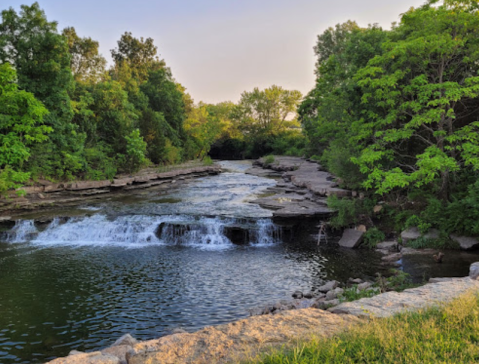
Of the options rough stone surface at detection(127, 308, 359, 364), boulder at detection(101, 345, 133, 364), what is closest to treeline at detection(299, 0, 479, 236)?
rough stone surface at detection(127, 308, 359, 364)

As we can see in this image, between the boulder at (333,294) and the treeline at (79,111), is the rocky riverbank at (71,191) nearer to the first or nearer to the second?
the treeline at (79,111)

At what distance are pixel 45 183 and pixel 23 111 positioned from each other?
383 cm

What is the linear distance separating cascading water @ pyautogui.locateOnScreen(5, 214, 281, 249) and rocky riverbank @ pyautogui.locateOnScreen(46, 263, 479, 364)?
23.9 feet

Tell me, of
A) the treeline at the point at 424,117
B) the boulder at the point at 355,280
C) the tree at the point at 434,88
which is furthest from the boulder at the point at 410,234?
the boulder at the point at 355,280

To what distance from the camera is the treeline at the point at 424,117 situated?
373 inches

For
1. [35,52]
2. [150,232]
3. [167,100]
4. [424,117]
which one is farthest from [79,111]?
[424,117]

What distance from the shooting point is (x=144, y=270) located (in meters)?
9.59

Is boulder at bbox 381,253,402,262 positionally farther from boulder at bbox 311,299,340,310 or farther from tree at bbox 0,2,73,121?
tree at bbox 0,2,73,121

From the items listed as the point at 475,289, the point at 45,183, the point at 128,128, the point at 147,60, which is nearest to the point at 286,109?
the point at 147,60

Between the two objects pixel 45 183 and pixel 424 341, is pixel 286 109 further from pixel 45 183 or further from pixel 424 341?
pixel 424 341

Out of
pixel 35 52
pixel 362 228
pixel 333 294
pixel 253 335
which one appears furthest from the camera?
pixel 35 52

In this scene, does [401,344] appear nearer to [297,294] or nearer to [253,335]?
[253,335]

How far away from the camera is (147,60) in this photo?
42156mm

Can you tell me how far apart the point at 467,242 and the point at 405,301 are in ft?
20.2
